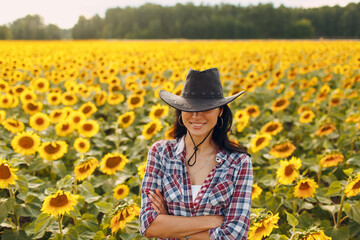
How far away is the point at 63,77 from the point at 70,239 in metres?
5.79

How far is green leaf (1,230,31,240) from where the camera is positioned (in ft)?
8.44

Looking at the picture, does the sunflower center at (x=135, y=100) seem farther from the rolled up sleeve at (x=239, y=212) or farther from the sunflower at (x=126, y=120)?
the rolled up sleeve at (x=239, y=212)

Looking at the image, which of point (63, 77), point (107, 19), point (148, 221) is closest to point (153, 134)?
point (148, 221)

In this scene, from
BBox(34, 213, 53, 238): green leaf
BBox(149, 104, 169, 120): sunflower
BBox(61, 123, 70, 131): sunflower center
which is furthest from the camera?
BBox(149, 104, 169, 120): sunflower

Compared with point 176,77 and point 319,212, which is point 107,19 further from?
point 319,212

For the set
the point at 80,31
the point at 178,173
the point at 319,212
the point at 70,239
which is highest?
the point at 80,31

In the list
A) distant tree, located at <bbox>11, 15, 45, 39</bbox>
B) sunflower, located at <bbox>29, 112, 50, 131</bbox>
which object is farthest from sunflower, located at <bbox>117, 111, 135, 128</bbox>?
distant tree, located at <bbox>11, 15, 45, 39</bbox>

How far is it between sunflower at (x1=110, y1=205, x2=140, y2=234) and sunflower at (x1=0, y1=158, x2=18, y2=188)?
2.91 ft

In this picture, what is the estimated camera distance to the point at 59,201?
7.25 ft

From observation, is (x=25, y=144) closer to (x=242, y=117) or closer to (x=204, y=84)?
(x=204, y=84)

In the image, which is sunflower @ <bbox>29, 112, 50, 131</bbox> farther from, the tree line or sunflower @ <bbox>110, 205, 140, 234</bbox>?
the tree line

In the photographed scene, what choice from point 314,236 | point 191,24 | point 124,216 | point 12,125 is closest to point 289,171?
point 314,236

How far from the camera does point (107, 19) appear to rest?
67062 millimetres

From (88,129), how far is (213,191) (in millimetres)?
2748
